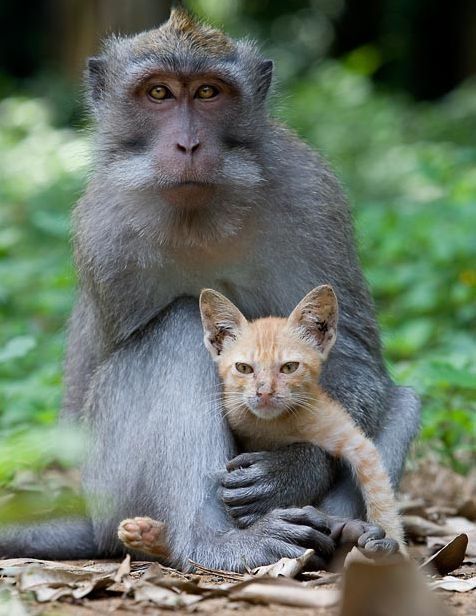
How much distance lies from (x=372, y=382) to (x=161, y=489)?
1.52m

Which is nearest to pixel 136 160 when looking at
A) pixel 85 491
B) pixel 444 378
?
pixel 85 491

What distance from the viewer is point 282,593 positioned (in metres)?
5.27

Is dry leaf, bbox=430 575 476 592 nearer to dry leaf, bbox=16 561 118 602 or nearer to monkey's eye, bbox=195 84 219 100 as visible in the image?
dry leaf, bbox=16 561 118 602

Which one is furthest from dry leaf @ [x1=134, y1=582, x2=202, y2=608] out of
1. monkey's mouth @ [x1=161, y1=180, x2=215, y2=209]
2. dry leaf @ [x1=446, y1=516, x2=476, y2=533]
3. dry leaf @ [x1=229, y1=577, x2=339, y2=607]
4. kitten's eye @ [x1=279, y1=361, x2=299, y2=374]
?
dry leaf @ [x1=446, y1=516, x2=476, y2=533]

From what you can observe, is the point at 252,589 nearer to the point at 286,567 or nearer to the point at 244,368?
the point at 286,567

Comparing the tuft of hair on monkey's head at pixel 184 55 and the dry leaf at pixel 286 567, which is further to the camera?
the tuft of hair on monkey's head at pixel 184 55

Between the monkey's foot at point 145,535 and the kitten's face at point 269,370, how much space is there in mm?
834

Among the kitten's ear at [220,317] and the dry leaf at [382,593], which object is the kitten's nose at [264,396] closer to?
the kitten's ear at [220,317]


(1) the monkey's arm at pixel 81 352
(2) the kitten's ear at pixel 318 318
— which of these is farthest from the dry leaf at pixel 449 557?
(1) the monkey's arm at pixel 81 352

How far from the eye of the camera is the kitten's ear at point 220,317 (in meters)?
6.48

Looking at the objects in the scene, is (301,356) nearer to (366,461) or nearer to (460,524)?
(366,461)

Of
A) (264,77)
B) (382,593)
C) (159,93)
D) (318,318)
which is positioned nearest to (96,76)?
(159,93)

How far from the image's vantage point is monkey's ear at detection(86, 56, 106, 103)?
7.60 meters

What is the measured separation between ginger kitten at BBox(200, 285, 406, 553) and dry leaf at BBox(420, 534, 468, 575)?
18 cm
